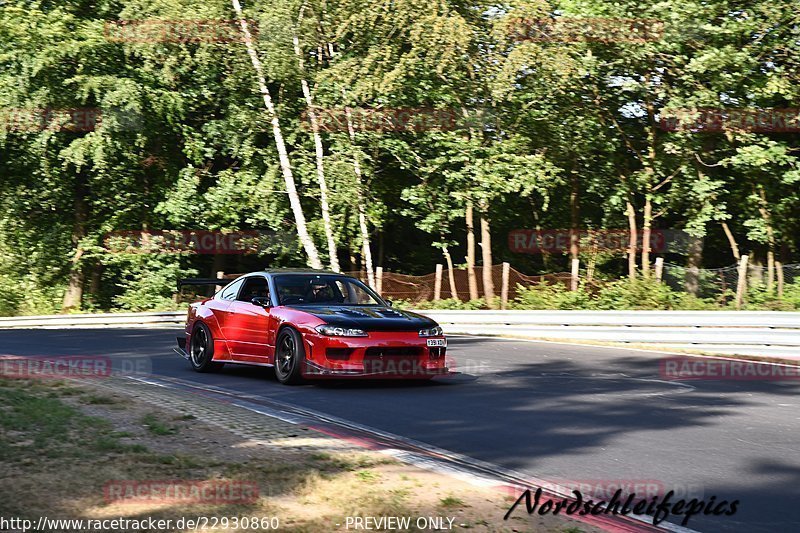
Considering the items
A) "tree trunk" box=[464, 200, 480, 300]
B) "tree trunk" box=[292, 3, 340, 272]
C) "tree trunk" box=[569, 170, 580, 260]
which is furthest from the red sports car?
"tree trunk" box=[569, 170, 580, 260]

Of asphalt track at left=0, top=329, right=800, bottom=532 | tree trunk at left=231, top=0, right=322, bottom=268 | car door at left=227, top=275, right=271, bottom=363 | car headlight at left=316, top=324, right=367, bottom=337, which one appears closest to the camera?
asphalt track at left=0, top=329, right=800, bottom=532

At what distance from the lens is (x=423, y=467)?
743 cm

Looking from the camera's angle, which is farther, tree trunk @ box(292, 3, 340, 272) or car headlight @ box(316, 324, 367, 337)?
tree trunk @ box(292, 3, 340, 272)

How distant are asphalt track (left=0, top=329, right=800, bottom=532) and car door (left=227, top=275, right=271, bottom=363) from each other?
1.25 ft

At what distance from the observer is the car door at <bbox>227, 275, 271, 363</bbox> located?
13.5 m

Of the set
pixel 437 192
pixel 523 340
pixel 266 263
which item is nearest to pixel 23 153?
pixel 266 263

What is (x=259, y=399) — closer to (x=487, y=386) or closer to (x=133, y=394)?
(x=133, y=394)

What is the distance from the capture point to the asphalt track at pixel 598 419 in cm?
739

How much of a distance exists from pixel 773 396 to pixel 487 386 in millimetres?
3414

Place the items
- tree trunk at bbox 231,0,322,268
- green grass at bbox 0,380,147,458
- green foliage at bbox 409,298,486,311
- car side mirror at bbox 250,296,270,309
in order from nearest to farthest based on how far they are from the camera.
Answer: green grass at bbox 0,380,147,458, car side mirror at bbox 250,296,270,309, green foliage at bbox 409,298,486,311, tree trunk at bbox 231,0,322,268

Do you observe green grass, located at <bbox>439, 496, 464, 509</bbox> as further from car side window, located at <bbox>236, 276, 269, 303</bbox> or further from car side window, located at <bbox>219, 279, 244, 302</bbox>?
car side window, located at <bbox>219, 279, 244, 302</bbox>

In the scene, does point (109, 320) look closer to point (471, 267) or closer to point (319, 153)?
point (319, 153)

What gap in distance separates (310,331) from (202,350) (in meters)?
2.97

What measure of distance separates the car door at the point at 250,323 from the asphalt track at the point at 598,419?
14.9 inches
